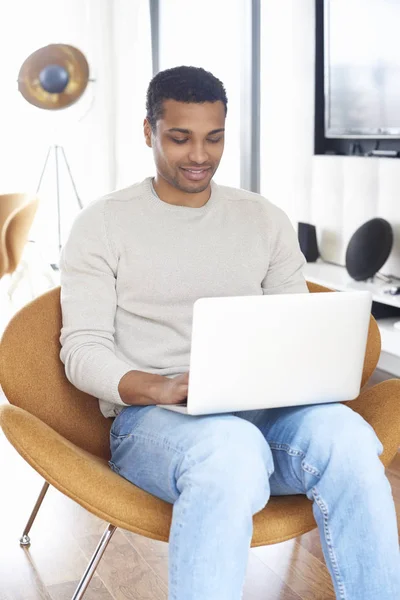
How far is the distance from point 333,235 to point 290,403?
2382mm

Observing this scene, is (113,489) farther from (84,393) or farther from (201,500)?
(84,393)

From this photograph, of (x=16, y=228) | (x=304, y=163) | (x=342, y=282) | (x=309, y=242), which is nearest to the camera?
(x=342, y=282)

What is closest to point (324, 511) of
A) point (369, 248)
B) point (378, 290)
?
point (378, 290)

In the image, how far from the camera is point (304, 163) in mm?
4035

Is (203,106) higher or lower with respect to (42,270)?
higher

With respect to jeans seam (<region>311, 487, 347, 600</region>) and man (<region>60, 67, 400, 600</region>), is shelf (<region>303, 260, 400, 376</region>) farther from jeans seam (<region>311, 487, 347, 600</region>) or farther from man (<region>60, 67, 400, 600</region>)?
jeans seam (<region>311, 487, 347, 600</region>)

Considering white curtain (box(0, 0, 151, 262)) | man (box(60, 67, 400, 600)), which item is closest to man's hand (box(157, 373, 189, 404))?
man (box(60, 67, 400, 600))

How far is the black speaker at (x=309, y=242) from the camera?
12.7 ft

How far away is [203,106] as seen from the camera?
1.77m

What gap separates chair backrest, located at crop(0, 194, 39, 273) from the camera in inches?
172

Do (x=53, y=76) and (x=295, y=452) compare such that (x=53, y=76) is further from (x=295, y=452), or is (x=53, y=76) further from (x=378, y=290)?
(x=295, y=452)

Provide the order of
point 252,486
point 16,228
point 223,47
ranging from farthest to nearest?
point 223,47, point 16,228, point 252,486

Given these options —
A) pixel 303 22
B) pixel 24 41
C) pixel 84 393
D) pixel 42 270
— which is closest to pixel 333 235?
pixel 303 22

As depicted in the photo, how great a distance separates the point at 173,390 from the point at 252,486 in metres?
0.23
